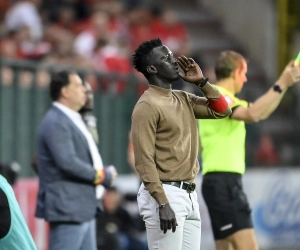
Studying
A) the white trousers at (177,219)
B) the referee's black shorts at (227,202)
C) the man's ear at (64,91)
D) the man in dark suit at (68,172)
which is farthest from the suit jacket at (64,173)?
the white trousers at (177,219)

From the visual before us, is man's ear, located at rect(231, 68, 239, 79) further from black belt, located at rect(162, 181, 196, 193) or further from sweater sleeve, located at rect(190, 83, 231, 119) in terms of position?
black belt, located at rect(162, 181, 196, 193)

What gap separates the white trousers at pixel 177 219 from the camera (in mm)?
6059

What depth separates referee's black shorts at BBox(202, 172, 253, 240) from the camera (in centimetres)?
769

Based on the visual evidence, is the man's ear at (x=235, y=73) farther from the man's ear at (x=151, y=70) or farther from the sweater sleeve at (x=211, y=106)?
the man's ear at (x=151, y=70)

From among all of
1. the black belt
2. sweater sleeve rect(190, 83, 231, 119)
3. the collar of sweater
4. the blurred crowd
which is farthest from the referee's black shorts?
the blurred crowd

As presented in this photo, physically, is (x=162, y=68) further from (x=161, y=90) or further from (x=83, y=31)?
(x=83, y=31)

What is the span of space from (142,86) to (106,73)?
2.54 ft

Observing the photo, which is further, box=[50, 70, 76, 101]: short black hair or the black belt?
box=[50, 70, 76, 101]: short black hair

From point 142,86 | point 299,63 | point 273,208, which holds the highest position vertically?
point 142,86

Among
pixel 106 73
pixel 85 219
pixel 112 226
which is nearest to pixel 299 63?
pixel 85 219

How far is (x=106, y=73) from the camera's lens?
12641 mm

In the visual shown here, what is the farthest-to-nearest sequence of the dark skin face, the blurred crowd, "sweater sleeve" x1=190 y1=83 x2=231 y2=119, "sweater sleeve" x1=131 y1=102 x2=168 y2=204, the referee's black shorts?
the blurred crowd < the referee's black shorts < "sweater sleeve" x1=190 y1=83 x2=231 y2=119 < the dark skin face < "sweater sleeve" x1=131 y1=102 x2=168 y2=204

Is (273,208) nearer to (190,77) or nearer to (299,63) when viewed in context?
(299,63)

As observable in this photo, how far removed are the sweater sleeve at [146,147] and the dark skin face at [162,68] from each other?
0.22 meters
